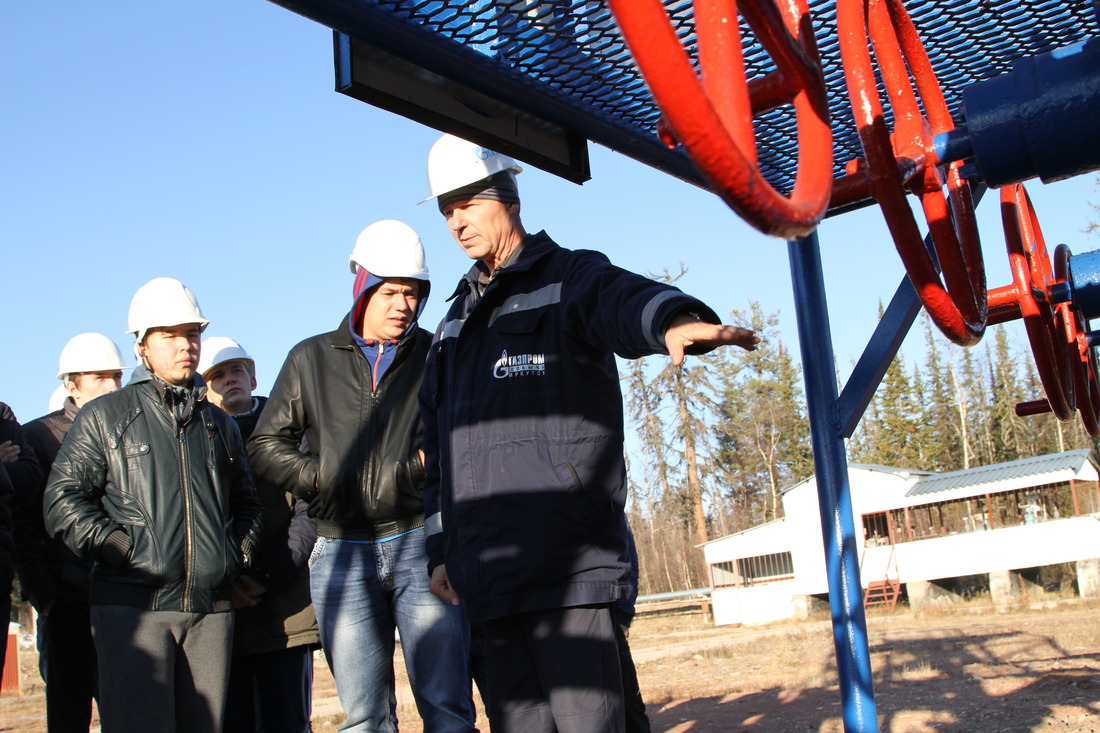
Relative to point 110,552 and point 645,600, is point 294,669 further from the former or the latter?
point 645,600

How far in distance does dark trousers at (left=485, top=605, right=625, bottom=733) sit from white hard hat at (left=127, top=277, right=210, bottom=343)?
2.00 meters

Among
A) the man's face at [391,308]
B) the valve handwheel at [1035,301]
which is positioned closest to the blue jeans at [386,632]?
the man's face at [391,308]

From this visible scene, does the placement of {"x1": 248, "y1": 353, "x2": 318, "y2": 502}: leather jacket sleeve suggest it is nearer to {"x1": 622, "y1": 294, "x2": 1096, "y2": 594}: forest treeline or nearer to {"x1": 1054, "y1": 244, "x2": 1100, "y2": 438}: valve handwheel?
{"x1": 1054, "y1": 244, "x2": 1100, "y2": 438}: valve handwheel

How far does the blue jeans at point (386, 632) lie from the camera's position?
3.27 meters

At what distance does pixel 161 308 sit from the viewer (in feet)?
12.5

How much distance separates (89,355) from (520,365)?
3.57 meters

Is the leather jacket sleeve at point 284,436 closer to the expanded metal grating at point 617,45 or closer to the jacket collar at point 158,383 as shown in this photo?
the jacket collar at point 158,383

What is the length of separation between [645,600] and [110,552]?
112ft

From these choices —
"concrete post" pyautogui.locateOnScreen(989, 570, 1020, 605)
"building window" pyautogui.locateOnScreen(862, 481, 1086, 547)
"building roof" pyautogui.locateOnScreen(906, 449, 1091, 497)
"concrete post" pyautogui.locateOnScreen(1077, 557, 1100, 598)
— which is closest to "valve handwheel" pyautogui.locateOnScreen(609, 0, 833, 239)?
"concrete post" pyautogui.locateOnScreen(1077, 557, 1100, 598)

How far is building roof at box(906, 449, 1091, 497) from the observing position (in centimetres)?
3014

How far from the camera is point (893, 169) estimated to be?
146 cm

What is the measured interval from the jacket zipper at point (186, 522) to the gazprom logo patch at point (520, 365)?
1572 mm

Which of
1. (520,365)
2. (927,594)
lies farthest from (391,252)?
(927,594)

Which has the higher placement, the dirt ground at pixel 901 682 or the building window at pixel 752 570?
the dirt ground at pixel 901 682
